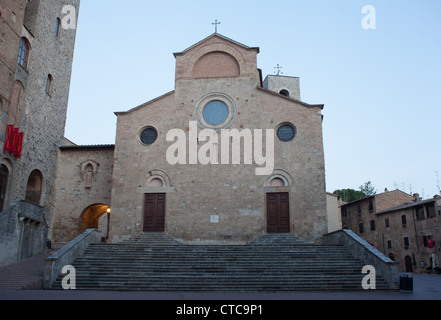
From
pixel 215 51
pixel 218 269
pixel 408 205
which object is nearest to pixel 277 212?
pixel 218 269

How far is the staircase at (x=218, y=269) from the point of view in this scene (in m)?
12.5

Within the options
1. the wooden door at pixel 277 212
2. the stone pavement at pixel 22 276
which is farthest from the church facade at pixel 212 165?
the stone pavement at pixel 22 276

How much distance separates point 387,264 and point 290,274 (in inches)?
129

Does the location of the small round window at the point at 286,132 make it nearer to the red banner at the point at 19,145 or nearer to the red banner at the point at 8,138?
the red banner at the point at 19,145

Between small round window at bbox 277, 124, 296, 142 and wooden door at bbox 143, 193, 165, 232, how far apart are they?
276 inches

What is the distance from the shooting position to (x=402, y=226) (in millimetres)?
30109

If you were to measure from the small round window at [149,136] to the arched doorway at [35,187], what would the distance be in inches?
242

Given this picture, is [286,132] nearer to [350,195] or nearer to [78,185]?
[78,185]

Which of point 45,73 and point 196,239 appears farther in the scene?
point 45,73
